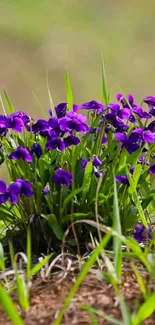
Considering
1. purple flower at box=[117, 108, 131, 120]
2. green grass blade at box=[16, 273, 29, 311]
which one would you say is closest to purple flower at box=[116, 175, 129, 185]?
purple flower at box=[117, 108, 131, 120]

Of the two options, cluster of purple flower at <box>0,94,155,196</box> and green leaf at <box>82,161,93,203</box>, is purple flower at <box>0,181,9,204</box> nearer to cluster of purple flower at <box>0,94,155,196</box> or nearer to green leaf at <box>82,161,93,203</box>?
cluster of purple flower at <box>0,94,155,196</box>

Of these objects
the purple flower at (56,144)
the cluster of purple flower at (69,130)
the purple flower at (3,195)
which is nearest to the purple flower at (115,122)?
the cluster of purple flower at (69,130)

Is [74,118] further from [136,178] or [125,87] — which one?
[125,87]

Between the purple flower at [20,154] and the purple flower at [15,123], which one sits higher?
the purple flower at [15,123]

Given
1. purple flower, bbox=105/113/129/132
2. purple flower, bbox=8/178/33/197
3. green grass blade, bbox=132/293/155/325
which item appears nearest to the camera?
green grass blade, bbox=132/293/155/325

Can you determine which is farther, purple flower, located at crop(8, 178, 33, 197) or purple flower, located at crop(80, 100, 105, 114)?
purple flower, located at crop(80, 100, 105, 114)

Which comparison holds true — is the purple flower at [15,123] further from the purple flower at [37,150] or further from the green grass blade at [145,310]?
the green grass blade at [145,310]

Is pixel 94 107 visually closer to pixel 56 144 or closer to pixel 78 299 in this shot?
pixel 56 144

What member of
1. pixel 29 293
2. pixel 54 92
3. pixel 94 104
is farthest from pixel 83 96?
pixel 29 293
